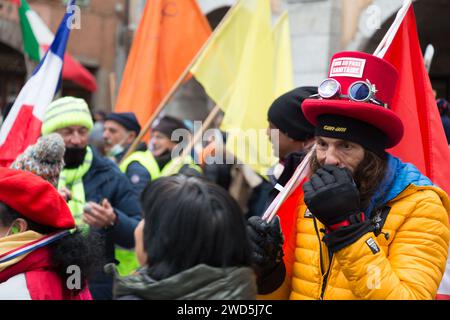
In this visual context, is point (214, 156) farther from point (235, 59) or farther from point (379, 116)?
point (379, 116)

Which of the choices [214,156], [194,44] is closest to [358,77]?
[194,44]

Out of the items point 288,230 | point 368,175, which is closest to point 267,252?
point 288,230

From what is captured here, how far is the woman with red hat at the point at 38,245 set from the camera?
230 cm

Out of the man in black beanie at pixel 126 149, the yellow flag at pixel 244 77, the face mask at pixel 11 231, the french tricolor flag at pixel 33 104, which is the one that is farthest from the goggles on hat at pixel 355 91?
the yellow flag at pixel 244 77

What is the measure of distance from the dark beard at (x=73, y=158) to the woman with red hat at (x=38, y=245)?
1.46m

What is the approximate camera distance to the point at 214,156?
21.8 ft

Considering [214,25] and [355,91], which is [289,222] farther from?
[214,25]

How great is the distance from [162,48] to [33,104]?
1.77 meters

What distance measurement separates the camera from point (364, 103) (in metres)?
2.23

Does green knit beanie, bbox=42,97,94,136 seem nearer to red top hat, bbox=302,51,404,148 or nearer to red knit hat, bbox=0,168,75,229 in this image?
red knit hat, bbox=0,168,75,229

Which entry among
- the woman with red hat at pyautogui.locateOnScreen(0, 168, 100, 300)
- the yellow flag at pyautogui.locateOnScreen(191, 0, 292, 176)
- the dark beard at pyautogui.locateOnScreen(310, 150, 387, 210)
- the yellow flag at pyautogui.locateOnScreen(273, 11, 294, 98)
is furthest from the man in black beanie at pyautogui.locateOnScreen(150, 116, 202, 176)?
the dark beard at pyautogui.locateOnScreen(310, 150, 387, 210)

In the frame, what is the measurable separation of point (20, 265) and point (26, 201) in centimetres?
22
